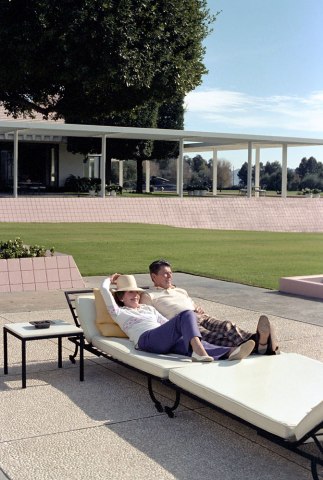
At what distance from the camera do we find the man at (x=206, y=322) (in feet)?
19.7

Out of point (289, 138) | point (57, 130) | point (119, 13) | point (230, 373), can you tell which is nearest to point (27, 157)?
point (57, 130)

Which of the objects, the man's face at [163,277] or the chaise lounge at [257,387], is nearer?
the chaise lounge at [257,387]

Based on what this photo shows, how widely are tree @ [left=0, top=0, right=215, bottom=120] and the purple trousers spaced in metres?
8.02

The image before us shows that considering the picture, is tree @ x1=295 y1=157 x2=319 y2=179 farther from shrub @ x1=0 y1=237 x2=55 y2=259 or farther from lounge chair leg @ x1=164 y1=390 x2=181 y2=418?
lounge chair leg @ x1=164 y1=390 x2=181 y2=418

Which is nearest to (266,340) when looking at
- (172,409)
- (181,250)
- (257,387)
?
(257,387)

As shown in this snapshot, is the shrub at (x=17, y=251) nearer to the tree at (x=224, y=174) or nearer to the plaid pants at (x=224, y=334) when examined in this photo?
the plaid pants at (x=224, y=334)

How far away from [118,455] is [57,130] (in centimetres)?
3214

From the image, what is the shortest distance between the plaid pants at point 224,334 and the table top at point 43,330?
1203 millimetres

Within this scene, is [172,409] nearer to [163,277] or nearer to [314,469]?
[314,469]

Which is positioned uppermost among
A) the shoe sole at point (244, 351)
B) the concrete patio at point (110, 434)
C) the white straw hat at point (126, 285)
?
the white straw hat at point (126, 285)

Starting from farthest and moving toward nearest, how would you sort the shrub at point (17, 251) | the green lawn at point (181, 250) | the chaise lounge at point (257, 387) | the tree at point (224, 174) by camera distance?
the tree at point (224, 174) → the green lawn at point (181, 250) → the shrub at point (17, 251) → the chaise lounge at point (257, 387)

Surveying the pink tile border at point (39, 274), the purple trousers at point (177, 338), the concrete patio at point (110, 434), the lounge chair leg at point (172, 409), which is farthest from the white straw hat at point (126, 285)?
the pink tile border at point (39, 274)

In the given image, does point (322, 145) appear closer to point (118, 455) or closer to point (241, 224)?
point (241, 224)

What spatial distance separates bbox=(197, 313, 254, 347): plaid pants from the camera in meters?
6.23
